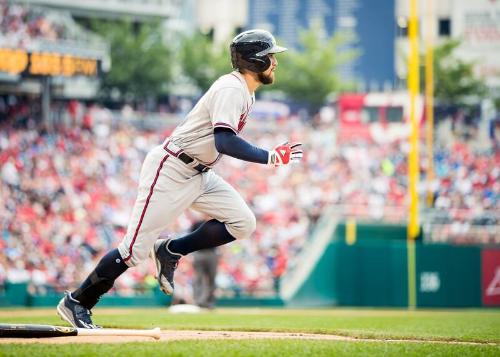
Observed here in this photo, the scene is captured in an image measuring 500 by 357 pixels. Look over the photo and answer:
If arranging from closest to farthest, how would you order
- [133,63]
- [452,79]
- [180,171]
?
[180,171] < [133,63] < [452,79]

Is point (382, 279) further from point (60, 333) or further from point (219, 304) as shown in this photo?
point (60, 333)

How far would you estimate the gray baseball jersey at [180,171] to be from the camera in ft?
20.4

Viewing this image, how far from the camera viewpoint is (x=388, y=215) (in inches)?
762

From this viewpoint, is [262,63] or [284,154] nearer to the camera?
[284,154]

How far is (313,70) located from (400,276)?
21375mm

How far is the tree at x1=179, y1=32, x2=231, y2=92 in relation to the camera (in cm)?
3672

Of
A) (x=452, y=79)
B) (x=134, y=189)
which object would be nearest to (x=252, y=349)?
(x=134, y=189)

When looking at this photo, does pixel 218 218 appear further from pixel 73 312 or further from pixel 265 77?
pixel 73 312

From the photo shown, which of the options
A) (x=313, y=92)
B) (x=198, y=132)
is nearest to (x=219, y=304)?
(x=198, y=132)

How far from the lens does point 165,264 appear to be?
21.7 feet

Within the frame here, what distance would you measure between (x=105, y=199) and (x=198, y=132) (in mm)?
15286

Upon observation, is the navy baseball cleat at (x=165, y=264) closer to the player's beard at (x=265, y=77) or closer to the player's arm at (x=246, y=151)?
the player's arm at (x=246, y=151)

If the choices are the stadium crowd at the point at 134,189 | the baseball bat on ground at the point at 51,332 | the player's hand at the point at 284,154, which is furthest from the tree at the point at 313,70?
the baseball bat on ground at the point at 51,332

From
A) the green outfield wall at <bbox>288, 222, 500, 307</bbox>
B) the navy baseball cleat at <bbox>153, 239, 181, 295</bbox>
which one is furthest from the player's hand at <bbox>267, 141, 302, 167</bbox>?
the green outfield wall at <bbox>288, 222, 500, 307</bbox>
